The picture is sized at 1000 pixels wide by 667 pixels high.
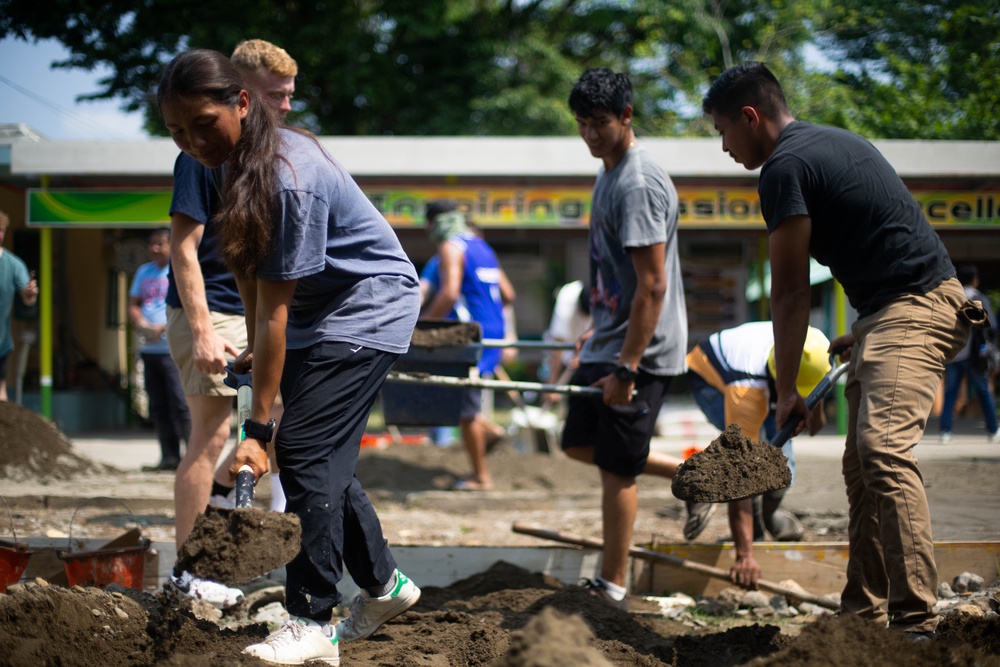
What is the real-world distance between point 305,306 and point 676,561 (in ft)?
6.94

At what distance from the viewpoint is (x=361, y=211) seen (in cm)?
277

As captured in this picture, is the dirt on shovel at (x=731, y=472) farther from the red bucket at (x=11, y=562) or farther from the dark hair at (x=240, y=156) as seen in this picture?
the red bucket at (x=11, y=562)

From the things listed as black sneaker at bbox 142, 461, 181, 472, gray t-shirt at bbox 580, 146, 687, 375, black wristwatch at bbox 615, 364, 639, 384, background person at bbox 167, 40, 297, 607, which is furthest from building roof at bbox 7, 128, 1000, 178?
black wristwatch at bbox 615, 364, 639, 384

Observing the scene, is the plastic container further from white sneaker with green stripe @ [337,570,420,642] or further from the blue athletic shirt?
the blue athletic shirt

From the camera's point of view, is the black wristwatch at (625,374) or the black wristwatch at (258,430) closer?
the black wristwatch at (258,430)

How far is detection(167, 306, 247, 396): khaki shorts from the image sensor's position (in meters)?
3.52

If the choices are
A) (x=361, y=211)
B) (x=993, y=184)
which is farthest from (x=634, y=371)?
(x=993, y=184)

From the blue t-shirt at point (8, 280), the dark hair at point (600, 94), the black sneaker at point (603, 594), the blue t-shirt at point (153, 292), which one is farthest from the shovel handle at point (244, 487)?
the blue t-shirt at point (153, 292)

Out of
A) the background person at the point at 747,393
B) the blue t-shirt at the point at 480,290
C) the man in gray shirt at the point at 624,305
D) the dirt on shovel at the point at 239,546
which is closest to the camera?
the dirt on shovel at the point at 239,546

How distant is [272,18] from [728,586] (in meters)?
18.7

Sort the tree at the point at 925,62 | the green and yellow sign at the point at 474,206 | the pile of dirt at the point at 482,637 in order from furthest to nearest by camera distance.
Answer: the green and yellow sign at the point at 474,206 → the tree at the point at 925,62 → the pile of dirt at the point at 482,637

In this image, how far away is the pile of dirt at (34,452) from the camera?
7086 mm

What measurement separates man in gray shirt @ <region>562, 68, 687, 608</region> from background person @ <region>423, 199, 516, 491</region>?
2.71 meters

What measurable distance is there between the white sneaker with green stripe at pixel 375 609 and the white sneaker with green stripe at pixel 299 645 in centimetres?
30
